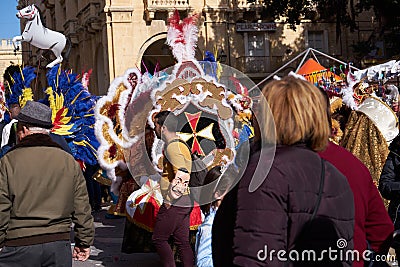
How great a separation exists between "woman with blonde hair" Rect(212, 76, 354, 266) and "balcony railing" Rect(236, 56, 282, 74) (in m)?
24.8

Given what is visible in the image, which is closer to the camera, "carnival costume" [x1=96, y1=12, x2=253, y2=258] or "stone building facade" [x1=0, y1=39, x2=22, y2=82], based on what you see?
"carnival costume" [x1=96, y1=12, x2=253, y2=258]

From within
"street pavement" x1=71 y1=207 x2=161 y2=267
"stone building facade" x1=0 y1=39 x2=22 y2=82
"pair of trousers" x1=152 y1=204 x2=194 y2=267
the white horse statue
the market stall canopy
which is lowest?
"street pavement" x1=71 y1=207 x2=161 y2=267

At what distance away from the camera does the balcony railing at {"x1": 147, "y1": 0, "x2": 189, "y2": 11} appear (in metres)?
26.3

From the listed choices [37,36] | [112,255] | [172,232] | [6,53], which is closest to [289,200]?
[172,232]

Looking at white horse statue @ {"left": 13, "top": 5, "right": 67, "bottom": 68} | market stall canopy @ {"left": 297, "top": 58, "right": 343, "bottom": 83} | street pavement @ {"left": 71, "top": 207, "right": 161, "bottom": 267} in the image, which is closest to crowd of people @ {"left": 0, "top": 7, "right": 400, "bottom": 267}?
street pavement @ {"left": 71, "top": 207, "right": 161, "bottom": 267}

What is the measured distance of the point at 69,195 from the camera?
4.27m

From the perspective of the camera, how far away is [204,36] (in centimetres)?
2667

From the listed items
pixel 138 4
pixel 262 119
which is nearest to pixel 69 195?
pixel 262 119

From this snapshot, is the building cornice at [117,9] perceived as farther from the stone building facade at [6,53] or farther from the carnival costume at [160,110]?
the stone building facade at [6,53]

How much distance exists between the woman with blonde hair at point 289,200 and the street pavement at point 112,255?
4.83m

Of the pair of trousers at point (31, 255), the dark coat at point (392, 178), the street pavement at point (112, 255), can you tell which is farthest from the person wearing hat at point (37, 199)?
the street pavement at point (112, 255)

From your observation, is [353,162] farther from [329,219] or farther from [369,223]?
[329,219]

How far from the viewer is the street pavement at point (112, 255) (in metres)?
7.50

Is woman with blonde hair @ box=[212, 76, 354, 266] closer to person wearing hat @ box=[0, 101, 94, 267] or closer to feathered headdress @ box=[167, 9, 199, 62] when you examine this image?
person wearing hat @ box=[0, 101, 94, 267]
